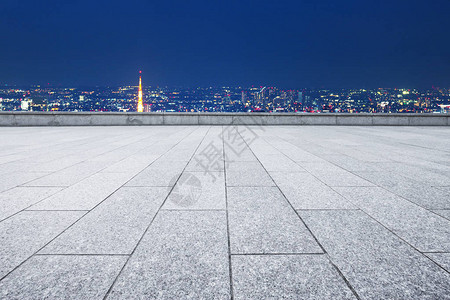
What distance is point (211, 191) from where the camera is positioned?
4.22 metres

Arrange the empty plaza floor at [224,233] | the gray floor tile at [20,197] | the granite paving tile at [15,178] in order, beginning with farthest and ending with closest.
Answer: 1. the granite paving tile at [15,178]
2. the gray floor tile at [20,197]
3. the empty plaza floor at [224,233]

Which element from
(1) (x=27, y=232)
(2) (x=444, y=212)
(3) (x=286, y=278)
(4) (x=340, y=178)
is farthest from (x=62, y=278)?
(4) (x=340, y=178)

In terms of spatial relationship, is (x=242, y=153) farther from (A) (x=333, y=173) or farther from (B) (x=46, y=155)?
(B) (x=46, y=155)

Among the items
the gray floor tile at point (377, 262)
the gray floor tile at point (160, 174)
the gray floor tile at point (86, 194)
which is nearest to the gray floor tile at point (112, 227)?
the gray floor tile at point (86, 194)

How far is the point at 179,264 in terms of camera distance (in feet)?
7.10

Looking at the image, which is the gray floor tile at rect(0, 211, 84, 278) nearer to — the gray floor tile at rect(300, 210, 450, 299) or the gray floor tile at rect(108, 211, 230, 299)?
the gray floor tile at rect(108, 211, 230, 299)

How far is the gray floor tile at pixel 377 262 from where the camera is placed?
6.11ft

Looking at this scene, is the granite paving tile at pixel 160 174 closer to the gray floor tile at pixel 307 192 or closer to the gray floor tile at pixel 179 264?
the gray floor tile at pixel 179 264

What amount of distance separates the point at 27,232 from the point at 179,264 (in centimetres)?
197

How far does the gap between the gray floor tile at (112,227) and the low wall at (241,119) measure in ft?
51.4

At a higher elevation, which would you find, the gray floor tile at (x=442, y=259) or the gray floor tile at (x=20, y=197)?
the gray floor tile at (x=20, y=197)

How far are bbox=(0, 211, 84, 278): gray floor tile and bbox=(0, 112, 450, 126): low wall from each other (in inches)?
644

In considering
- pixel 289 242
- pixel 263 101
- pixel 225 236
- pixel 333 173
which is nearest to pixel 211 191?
pixel 225 236

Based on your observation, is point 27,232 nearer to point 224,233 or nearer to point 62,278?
point 62,278
